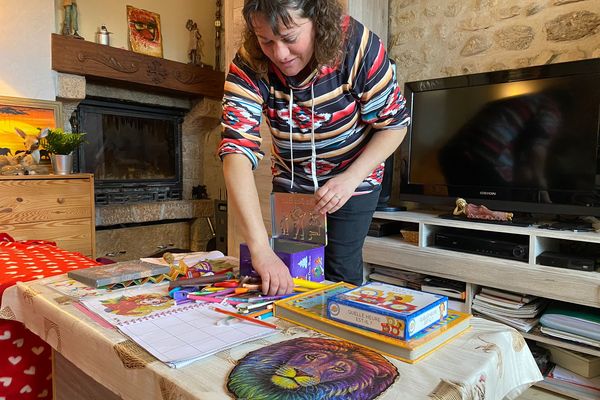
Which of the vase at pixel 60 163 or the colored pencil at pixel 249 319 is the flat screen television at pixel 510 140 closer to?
the colored pencil at pixel 249 319

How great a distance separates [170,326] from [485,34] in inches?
85.7

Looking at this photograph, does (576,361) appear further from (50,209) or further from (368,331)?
(50,209)

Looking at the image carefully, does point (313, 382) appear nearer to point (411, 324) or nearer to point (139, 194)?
point (411, 324)

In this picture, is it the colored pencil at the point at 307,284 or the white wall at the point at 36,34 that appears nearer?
the colored pencil at the point at 307,284

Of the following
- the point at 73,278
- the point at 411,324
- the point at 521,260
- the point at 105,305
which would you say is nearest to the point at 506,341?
the point at 411,324

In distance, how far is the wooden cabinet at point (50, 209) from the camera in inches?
93.2

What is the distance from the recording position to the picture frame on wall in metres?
2.79

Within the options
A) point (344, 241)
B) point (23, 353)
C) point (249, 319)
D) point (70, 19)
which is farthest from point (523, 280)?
point (70, 19)

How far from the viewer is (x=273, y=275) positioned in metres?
0.78

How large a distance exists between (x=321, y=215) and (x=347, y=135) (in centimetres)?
26

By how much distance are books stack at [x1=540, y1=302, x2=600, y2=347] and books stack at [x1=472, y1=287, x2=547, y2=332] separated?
56mm

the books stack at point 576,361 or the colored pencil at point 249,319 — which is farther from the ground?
the colored pencil at point 249,319

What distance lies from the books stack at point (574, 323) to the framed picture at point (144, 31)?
335cm

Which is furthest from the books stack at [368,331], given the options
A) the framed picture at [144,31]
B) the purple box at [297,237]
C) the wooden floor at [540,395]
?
the framed picture at [144,31]
